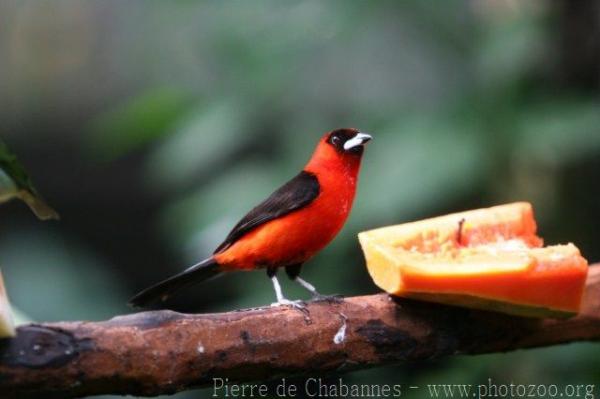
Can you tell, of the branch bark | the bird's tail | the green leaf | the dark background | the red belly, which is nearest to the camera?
the green leaf

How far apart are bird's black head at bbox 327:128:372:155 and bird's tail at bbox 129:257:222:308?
1.70ft

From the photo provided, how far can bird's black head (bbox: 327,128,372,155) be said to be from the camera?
291cm

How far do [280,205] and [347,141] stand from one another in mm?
288

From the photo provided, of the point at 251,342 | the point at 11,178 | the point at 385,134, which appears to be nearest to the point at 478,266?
the point at 251,342

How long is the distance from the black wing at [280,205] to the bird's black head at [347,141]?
13 cm

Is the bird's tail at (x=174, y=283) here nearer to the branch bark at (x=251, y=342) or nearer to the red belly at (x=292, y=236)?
the red belly at (x=292, y=236)

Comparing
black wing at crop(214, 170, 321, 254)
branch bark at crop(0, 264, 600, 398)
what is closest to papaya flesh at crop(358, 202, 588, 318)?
branch bark at crop(0, 264, 600, 398)

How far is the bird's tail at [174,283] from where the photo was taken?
8.87ft

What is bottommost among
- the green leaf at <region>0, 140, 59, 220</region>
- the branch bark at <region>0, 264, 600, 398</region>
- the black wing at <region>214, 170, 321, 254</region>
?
the branch bark at <region>0, 264, 600, 398</region>

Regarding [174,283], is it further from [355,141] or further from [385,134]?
[385,134]

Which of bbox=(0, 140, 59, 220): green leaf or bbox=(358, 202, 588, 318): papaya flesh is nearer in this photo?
bbox=(0, 140, 59, 220): green leaf

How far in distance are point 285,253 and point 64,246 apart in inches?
130

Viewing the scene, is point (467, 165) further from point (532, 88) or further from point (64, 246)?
point (64, 246)

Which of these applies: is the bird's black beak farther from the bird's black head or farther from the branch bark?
the branch bark
